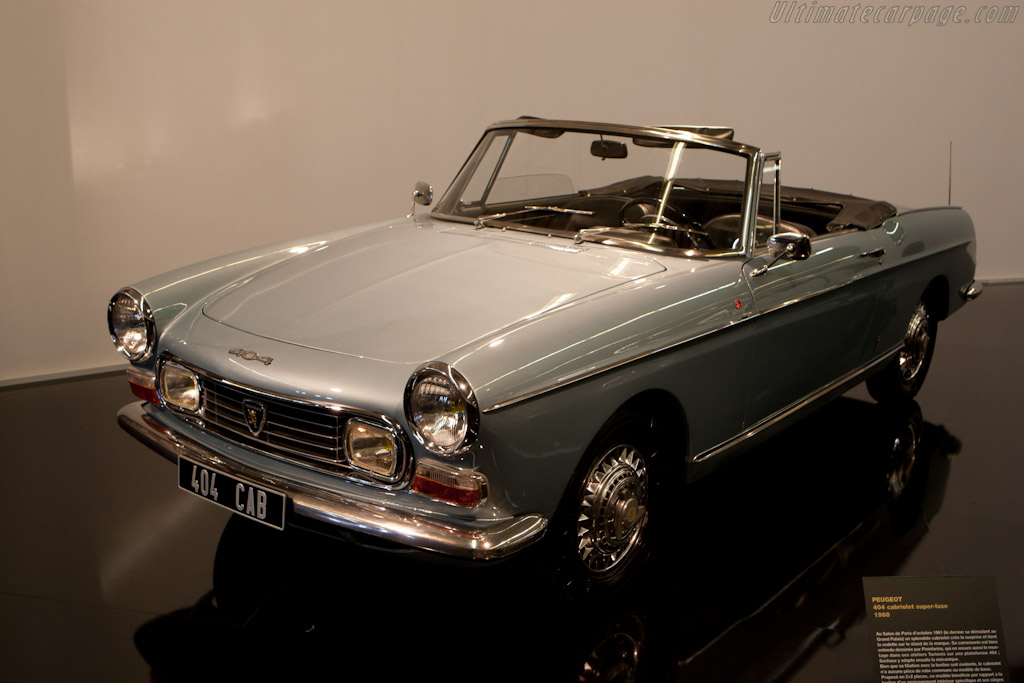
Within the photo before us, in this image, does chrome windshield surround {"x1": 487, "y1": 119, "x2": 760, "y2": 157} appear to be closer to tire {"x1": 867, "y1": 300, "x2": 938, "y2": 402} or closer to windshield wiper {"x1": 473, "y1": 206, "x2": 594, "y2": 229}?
windshield wiper {"x1": 473, "y1": 206, "x2": 594, "y2": 229}

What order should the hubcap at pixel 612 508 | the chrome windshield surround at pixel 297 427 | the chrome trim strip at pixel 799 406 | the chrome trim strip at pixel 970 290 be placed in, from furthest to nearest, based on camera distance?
the chrome trim strip at pixel 970 290
the chrome trim strip at pixel 799 406
the hubcap at pixel 612 508
the chrome windshield surround at pixel 297 427

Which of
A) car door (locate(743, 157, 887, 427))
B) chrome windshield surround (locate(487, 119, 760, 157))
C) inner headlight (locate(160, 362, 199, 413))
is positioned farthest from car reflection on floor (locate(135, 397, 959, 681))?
chrome windshield surround (locate(487, 119, 760, 157))

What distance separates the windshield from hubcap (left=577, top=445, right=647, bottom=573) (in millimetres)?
786

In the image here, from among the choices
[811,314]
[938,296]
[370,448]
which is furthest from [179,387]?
[938,296]

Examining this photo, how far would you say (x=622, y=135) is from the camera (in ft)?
11.2

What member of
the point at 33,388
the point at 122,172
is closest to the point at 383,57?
the point at 122,172

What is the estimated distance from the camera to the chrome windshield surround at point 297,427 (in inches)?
89.4

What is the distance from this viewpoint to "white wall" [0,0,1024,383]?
4.77 metres

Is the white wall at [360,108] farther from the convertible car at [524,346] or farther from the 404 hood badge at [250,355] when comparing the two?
the 404 hood badge at [250,355]

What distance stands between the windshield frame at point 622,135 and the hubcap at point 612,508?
77 cm

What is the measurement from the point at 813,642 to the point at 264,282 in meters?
2.03

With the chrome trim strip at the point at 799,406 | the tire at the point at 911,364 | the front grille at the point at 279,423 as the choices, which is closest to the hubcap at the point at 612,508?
the chrome trim strip at the point at 799,406

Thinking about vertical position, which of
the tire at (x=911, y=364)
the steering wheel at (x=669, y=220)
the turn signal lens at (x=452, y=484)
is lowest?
the tire at (x=911, y=364)

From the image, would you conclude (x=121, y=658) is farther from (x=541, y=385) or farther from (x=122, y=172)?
(x=122, y=172)
